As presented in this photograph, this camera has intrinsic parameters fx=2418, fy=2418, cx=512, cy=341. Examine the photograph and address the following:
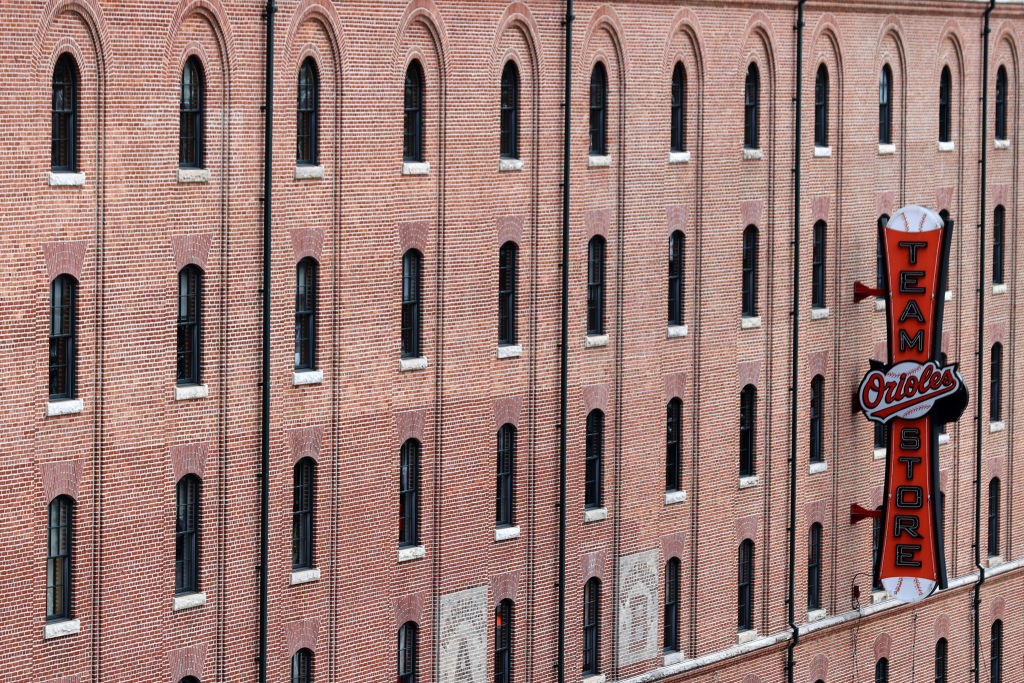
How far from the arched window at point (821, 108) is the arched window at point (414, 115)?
48.6 ft

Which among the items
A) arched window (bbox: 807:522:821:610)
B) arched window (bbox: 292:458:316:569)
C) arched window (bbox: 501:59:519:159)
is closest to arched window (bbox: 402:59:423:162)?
arched window (bbox: 501:59:519:159)

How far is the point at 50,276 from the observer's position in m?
38.6

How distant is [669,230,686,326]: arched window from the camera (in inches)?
2120

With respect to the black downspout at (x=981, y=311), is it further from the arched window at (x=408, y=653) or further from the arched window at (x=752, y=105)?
the arched window at (x=408, y=653)

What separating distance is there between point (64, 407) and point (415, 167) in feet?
32.2

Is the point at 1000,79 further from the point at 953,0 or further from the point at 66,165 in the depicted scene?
the point at 66,165

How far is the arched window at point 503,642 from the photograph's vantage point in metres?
Result: 49.3

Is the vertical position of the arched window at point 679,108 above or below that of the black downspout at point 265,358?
above

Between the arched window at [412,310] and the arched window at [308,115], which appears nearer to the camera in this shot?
the arched window at [308,115]

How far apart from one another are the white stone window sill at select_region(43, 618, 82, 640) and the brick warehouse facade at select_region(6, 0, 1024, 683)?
97 mm

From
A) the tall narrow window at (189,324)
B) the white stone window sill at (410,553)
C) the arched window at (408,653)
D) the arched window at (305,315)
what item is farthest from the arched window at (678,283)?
the tall narrow window at (189,324)

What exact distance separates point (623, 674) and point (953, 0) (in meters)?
20.5

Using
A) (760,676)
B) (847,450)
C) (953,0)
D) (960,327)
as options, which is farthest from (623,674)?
(953,0)

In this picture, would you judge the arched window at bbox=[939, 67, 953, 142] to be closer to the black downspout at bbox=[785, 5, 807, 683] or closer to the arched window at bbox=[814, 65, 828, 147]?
the arched window at bbox=[814, 65, 828, 147]
